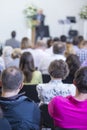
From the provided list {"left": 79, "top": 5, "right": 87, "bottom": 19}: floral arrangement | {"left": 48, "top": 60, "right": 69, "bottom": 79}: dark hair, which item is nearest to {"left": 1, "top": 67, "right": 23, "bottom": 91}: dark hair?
{"left": 48, "top": 60, "right": 69, "bottom": 79}: dark hair

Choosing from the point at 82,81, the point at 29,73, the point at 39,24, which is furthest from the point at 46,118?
the point at 39,24

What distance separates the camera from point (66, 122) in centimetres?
243

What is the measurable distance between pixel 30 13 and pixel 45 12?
2.66ft

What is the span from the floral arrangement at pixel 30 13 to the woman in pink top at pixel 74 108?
979 cm

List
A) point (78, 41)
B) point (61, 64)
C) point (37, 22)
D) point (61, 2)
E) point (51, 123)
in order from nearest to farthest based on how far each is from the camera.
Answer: point (51, 123) → point (61, 64) → point (78, 41) → point (37, 22) → point (61, 2)

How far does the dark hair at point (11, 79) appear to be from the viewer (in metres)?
2.54

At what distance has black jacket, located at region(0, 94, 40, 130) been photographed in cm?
240

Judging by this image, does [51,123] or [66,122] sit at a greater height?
[66,122]

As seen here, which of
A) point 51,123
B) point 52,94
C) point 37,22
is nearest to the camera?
point 51,123

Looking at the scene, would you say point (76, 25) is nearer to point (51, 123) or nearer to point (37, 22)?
point (37, 22)

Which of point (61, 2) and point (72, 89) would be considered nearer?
point (72, 89)

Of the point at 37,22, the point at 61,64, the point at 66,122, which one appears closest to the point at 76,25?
the point at 37,22

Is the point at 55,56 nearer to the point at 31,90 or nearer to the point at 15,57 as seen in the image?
the point at 15,57

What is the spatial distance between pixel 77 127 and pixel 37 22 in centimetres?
987
